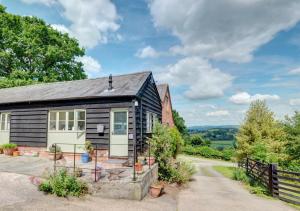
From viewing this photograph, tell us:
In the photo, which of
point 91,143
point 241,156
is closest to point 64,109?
point 91,143

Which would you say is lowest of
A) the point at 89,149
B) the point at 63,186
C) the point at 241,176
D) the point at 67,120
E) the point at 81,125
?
the point at 241,176

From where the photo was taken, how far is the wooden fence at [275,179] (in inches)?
397

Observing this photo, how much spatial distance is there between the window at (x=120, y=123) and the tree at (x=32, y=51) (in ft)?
65.1

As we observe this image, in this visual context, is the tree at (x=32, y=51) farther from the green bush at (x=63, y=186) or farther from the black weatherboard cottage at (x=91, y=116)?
the green bush at (x=63, y=186)

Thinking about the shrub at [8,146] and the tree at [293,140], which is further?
the tree at [293,140]

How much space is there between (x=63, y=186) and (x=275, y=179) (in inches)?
386

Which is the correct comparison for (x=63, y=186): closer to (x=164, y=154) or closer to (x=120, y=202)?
(x=120, y=202)

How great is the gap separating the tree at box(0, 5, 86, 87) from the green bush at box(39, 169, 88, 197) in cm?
2225

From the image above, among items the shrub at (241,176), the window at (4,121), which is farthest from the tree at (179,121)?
the window at (4,121)

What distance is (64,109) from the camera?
12.9 m

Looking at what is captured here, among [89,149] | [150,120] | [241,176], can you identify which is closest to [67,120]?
[89,149]

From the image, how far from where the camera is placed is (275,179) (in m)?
11.2

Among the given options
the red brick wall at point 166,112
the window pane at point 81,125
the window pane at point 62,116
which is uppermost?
the red brick wall at point 166,112

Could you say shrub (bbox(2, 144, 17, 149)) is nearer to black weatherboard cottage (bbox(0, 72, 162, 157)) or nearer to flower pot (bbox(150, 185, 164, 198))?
black weatherboard cottage (bbox(0, 72, 162, 157))
